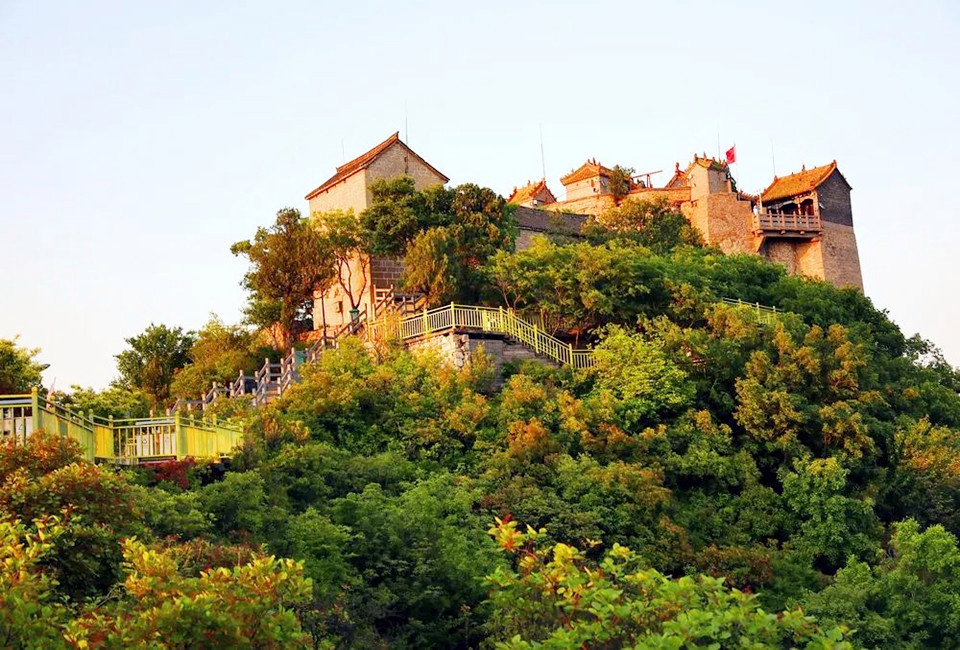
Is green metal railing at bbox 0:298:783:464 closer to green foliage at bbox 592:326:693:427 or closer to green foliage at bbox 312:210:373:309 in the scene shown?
green foliage at bbox 592:326:693:427

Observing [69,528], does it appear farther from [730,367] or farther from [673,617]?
[730,367]

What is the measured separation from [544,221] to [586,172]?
9.10 meters

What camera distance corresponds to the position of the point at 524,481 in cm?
2486

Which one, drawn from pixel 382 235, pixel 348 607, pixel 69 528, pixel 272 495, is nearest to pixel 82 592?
pixel 69 528

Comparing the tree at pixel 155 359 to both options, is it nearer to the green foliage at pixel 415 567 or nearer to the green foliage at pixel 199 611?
the green foliage at pixel 415 567

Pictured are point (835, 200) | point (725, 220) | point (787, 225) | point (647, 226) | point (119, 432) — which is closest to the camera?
point (119, 432)

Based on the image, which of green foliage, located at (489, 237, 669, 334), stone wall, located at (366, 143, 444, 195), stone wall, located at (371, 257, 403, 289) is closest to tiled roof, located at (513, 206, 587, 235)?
stone wall, located at (366, 143, 444, 195)

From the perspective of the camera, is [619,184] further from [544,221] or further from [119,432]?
[119,432]

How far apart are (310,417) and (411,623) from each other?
23.5ft

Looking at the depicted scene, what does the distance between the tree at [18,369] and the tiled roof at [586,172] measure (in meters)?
28.7

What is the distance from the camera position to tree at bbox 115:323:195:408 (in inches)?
1385

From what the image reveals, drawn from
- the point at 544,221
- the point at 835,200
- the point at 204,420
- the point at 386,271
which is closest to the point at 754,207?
the point at 835,200

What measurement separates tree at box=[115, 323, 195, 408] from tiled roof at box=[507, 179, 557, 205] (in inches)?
760

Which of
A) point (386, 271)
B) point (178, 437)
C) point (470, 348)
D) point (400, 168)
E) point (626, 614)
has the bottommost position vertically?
point (626, 614)
